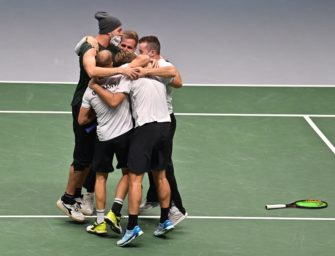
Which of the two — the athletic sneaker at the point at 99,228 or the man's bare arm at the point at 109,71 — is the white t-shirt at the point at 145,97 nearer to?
the man's bare arm at the point at 109,71

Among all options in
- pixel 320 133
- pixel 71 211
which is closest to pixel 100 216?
pixel 71 211

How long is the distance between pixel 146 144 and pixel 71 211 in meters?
1.36

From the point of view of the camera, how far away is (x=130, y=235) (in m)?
13.4

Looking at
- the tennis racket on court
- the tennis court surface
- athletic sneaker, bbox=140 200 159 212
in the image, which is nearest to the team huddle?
the tennis court surface

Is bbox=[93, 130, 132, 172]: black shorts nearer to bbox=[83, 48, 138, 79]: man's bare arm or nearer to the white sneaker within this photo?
bbox=[83, 48, 138, 79]: man's bare arm

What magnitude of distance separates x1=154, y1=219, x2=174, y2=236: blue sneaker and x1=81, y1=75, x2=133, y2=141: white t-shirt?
111 centimetres

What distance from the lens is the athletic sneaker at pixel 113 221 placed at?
13539 mm

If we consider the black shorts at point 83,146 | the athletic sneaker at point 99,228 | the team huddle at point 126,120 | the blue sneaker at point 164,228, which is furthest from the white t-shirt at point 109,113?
the blue sneaker at point 164,228

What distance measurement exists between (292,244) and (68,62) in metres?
8.22

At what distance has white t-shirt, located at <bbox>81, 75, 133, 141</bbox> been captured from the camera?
44.0 feet

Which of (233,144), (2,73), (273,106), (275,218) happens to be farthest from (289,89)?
(275,218)

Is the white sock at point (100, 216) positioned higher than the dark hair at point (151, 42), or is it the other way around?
the dark hair at point (151, 42)

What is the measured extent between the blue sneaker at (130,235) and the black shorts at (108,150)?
28.4 inches

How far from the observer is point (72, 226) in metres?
14.1
